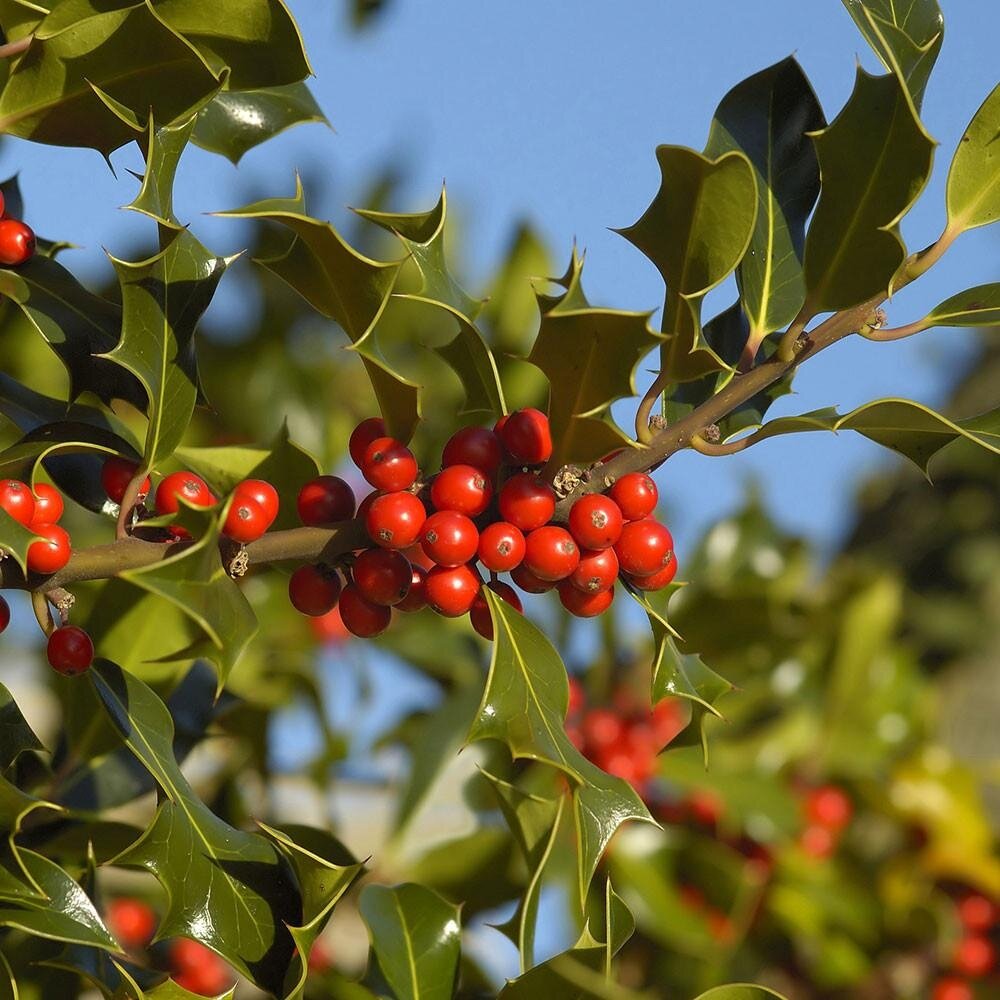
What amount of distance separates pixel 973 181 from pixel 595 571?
1.52 feet

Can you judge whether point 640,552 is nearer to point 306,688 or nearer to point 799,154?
point 799,154

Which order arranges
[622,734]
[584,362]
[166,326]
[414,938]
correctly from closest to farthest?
1. [584,362]
2. [166,326]
3. [414,938]
4. [622,734]

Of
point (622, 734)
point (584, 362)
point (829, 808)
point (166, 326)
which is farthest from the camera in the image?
point (829, 808)

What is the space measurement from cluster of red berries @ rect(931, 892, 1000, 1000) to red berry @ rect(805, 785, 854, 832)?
32 cm

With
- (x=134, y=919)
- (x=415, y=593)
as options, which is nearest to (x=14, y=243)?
(x=415, y=593)

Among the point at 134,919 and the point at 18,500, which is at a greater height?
the point at 18,500

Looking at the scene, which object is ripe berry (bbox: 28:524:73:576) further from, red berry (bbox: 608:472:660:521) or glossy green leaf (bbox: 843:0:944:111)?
glossy green leaf (bbox: 843:0:944:111)

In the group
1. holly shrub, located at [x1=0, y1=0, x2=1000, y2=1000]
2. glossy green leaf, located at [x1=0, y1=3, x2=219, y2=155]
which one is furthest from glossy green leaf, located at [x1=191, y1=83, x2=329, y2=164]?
glossy green leaf, located at [x1=0, y1=3, x2=219, y2=155]

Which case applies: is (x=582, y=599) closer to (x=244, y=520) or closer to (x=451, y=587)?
(x=451, y=587)

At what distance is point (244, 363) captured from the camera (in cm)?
246

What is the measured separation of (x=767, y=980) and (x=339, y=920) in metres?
0.99

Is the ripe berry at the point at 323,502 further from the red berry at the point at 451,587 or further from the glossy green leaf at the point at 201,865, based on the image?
the glossy green leaf at the point at 201,865

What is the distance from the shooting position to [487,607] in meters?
1.11

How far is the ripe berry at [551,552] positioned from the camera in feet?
3.32
